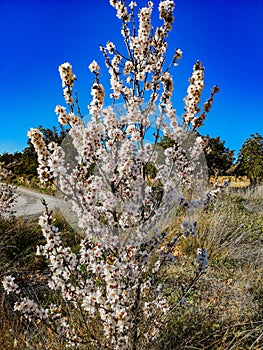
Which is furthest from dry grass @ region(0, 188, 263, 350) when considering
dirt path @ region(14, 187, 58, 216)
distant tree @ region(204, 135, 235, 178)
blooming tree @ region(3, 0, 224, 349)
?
distant tree @ region(204, 135, 235, 178)

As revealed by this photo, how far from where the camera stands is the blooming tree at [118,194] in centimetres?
220

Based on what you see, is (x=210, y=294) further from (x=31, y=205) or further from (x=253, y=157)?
(x=253, y=157)

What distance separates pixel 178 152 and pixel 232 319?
1.79m

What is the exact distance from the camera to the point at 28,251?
17.4 feet

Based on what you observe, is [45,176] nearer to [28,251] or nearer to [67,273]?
[67,273]

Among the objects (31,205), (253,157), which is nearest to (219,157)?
(253,157)

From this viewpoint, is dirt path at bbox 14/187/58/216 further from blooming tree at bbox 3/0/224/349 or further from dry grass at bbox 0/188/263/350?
blooming tree at bbox 3/0/224/349

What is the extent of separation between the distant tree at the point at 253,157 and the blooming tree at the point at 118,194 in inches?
591

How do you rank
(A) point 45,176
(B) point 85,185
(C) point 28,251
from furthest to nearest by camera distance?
(C) point 28,251, (B) point 85,185, (A) point 45,176

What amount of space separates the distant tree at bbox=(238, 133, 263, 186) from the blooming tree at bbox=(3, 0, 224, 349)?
15.0 meters

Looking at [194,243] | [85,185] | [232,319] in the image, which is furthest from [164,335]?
[194,243]

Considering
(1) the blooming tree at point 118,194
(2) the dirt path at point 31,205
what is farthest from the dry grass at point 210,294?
(2) the dirt path at point 31,205

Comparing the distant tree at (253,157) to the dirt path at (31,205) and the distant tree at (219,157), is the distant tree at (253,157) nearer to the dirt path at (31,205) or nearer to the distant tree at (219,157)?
the distant tree at (219,157)

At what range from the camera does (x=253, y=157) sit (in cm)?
1723
